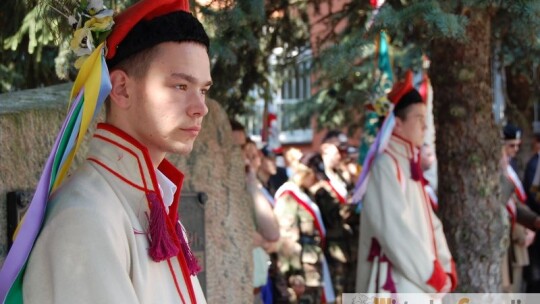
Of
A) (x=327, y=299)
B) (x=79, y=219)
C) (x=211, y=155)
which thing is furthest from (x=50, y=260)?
(x=327, y=299)

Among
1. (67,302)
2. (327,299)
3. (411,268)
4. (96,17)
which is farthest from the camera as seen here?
(327,299)

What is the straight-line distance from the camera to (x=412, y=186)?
7.05 metres

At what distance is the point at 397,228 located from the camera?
6844mm

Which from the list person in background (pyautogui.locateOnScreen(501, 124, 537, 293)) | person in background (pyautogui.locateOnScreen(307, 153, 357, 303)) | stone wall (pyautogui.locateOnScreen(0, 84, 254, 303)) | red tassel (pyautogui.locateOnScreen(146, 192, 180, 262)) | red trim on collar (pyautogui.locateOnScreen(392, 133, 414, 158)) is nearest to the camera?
red tassel (pyautogui.locateOnScreen(146, 192, 180, 262))

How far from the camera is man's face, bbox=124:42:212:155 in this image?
3.01 m

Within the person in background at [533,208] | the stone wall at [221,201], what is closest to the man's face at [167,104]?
the stone wall at [221,201]

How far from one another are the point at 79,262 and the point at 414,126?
480 centimetres

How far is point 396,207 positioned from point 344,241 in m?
2.23

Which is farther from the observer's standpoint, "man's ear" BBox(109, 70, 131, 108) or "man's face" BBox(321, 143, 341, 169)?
"man's face" BBox(321, 143, 341, 169)

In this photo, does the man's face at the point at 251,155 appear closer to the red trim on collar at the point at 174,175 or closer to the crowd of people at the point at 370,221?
the crowd of people at the point at 370,221

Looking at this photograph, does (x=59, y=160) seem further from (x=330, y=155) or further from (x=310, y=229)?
(x=330, y=155)

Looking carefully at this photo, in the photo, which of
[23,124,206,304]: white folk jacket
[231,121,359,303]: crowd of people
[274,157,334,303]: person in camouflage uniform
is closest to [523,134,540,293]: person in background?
[231,121,359,303]: crowd of people

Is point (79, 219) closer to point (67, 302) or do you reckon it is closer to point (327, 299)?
point (67, 302)

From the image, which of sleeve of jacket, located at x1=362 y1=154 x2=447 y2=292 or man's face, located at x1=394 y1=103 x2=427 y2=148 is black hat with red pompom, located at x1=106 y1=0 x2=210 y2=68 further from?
man's face, located at x1=394 y1=103 x2=427 y2=148
